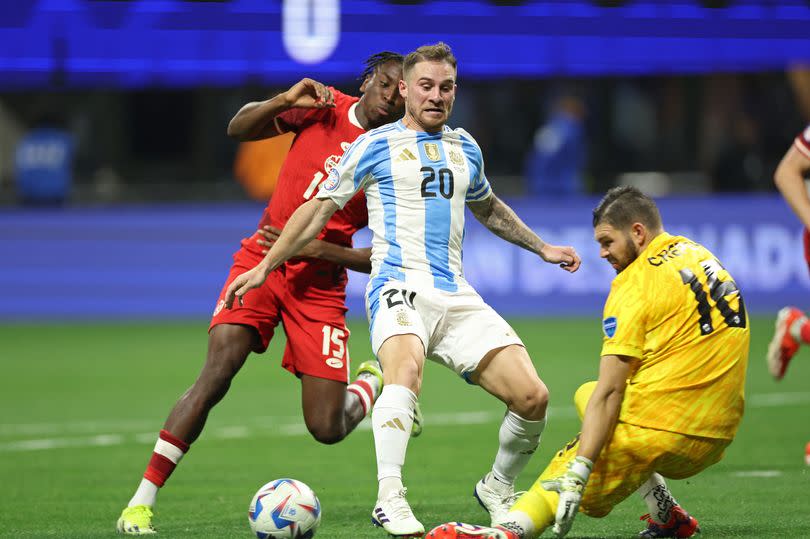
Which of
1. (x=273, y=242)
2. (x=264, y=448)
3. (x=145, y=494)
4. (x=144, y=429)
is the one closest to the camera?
(x=145, y=494)

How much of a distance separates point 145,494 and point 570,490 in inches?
90.7

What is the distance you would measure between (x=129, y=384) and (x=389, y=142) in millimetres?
7045

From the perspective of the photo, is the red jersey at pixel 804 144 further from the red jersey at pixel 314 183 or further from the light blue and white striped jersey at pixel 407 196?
the red jersey at pixel 314 183

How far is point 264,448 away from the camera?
968 centimetres

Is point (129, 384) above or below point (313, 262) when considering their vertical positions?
below

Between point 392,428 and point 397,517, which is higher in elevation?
point 392,428

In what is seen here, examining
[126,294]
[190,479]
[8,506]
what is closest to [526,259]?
[126,294]

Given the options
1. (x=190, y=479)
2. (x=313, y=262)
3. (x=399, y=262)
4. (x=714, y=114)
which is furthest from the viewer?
(x=714, y=114)

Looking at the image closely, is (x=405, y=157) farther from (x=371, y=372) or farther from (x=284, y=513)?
(x=371, y=372)

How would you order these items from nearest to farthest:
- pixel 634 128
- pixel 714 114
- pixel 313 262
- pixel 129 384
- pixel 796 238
Result: pixel 313 262, pixel 129 384, pixel 796 238, pixel 714 114, pixel 634 128

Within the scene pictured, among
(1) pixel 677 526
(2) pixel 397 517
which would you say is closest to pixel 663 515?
(1) pixel 677 526

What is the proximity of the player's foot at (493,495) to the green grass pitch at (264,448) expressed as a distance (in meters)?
0.17

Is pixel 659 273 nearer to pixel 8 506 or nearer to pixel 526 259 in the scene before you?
pixel 8 506

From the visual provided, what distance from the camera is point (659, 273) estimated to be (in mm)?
5863
